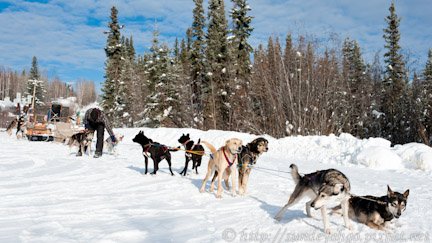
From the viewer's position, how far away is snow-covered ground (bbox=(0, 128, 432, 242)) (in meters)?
4.06

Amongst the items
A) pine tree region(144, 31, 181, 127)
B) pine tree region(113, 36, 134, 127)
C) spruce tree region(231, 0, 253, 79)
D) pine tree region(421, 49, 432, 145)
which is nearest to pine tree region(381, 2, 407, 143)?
pine tree region(421, 49, 432, 145)

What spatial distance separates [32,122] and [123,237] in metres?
17.6

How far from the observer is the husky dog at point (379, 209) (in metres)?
4.30

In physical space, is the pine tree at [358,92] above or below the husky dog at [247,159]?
above

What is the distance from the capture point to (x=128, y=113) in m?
37.5

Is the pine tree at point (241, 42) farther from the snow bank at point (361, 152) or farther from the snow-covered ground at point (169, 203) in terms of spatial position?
the snow-covered ground at point (169, 203)

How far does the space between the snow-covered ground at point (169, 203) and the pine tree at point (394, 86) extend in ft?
75.8

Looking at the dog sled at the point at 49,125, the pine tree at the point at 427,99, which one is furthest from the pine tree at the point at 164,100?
the pine tree at the point at 427,99

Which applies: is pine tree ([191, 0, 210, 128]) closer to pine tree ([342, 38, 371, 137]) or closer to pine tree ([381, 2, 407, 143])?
pine tree ([342, 38, 371, 137])

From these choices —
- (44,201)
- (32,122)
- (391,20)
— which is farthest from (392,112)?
(44,201)

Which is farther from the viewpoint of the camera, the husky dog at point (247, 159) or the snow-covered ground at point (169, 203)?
the husky dog at point (247, 159)

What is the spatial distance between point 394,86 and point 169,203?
104 ft

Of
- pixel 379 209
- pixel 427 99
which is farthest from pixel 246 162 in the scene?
pixel 427 99

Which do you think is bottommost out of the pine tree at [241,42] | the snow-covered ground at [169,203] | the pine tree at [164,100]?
the snow-covered ground at [169,203]
